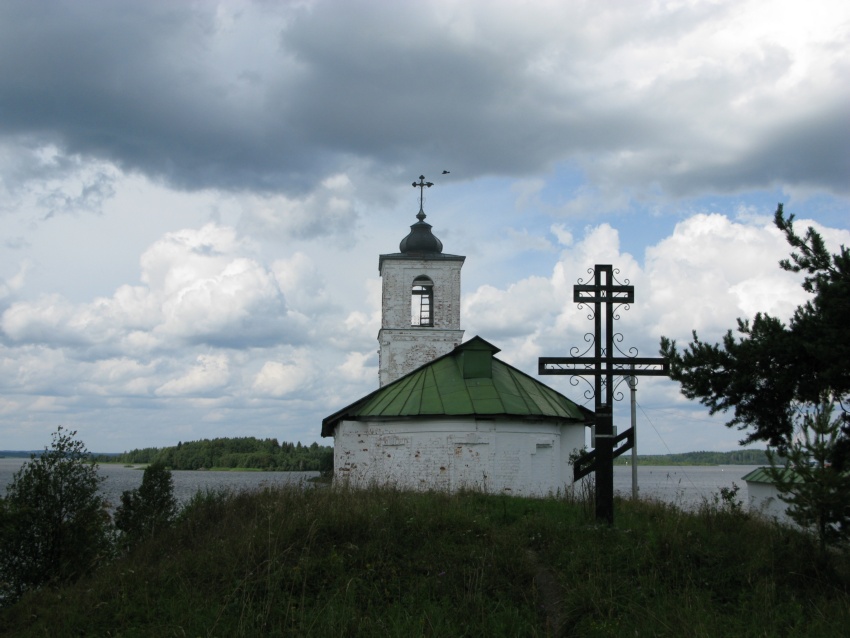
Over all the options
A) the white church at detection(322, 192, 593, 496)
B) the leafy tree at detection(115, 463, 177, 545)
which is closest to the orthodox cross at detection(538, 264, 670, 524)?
the white church at detection(322, 192, 593, 496)

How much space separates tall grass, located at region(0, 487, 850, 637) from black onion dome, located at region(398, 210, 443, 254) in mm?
18138

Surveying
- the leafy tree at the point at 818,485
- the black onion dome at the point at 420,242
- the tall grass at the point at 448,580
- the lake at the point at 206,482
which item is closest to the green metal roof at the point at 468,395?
the lake at the point at 206,482

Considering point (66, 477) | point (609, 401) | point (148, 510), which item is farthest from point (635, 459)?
point (148, 510)

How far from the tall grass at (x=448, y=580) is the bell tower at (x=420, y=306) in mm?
16183

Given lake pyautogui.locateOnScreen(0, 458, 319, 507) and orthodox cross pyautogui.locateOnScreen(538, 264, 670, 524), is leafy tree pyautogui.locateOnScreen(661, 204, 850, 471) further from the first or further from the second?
lake pyautogui.locateOnScreen(0, 458, 319, 507)

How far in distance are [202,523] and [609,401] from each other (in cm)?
615

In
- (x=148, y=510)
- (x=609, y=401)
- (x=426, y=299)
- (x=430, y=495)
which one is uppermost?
(x=426, y=299)

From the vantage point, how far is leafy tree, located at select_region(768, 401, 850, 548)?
7664mm

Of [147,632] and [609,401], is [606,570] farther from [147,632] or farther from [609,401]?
[147,632]

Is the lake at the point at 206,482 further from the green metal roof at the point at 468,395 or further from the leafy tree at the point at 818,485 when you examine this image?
the leafy tree at the point at 818,485

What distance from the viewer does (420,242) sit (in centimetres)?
2830

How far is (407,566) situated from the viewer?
9078 mm

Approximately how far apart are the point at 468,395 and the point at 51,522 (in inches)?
407

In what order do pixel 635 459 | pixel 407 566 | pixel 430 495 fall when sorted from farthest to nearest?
pixel 635 459 → pixel 430 495 → pixel 407 566
